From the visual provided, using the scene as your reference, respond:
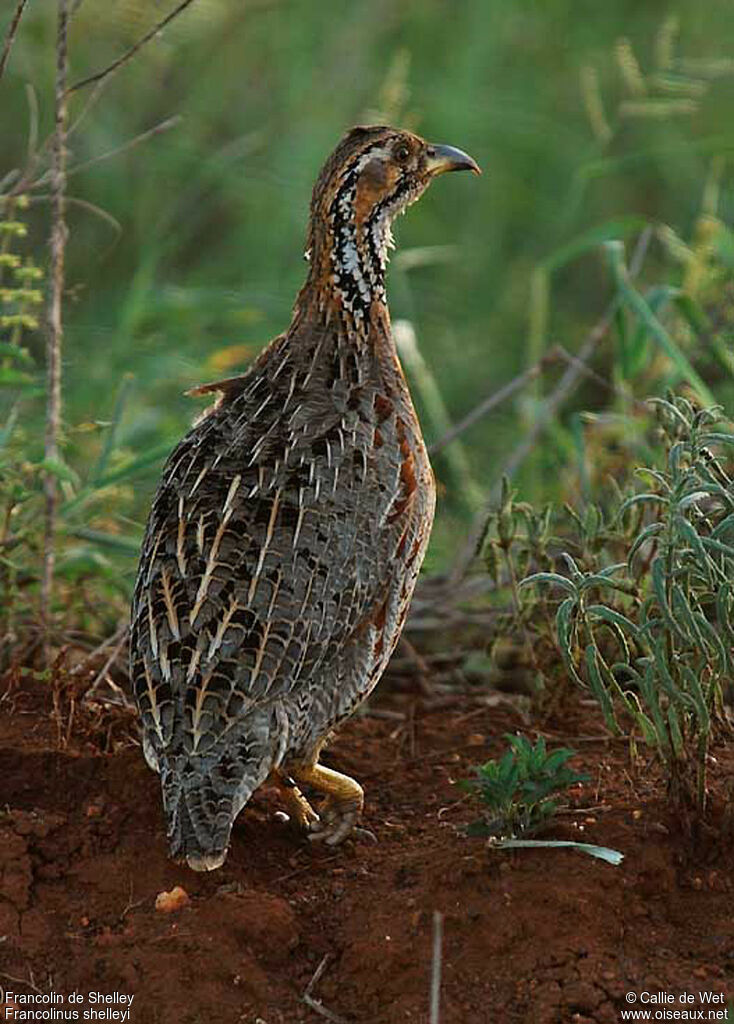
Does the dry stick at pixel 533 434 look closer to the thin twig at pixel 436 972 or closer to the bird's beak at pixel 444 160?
the bird's beak at pixel 444 160

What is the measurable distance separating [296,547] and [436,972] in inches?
49.9

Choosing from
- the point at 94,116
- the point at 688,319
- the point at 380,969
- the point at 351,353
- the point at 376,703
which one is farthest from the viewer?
the point at 94,116

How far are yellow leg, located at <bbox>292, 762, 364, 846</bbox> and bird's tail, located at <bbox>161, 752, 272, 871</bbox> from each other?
0.50 m

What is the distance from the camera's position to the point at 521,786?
14.0 feet

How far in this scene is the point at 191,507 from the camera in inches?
183

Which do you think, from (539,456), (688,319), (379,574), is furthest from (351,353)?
(539,456)

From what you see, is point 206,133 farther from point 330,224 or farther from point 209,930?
point 209,930

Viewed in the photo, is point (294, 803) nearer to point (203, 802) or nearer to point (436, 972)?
point (203, 802)

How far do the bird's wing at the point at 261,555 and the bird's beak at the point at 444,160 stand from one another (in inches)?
36.5

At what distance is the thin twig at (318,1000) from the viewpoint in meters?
3.91

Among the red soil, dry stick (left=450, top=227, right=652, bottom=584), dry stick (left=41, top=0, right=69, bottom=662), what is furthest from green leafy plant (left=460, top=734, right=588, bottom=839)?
dry stick (left=450, top=227, right=652, bottom=584)

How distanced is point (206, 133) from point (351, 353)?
4902mm

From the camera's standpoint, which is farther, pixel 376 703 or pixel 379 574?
pixel 376 703

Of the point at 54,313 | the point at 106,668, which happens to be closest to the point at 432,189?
the point at 54,313
